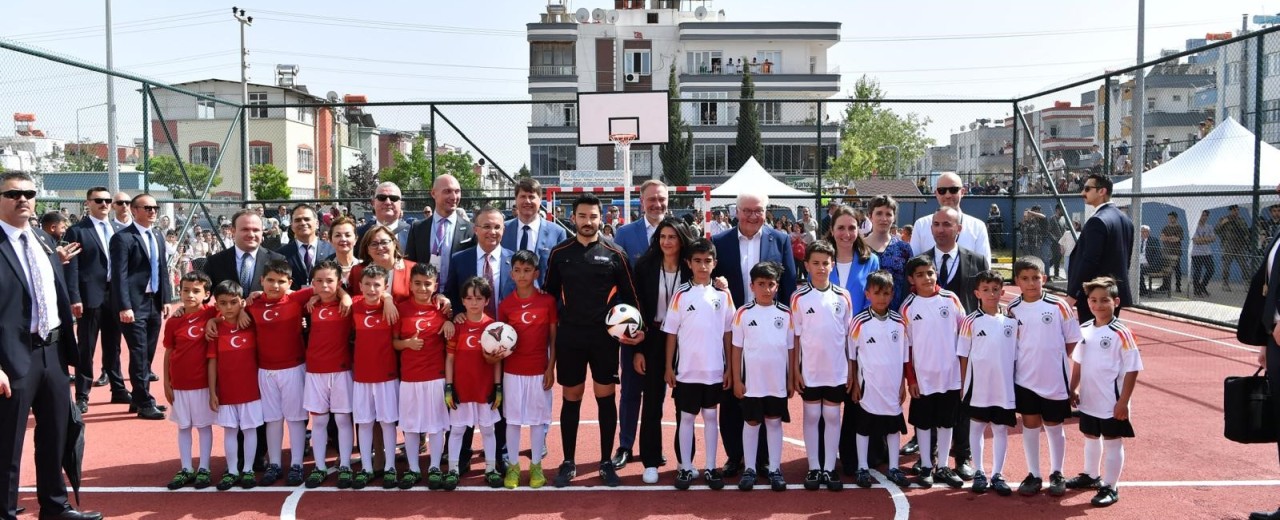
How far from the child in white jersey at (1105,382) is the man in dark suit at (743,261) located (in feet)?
5.75

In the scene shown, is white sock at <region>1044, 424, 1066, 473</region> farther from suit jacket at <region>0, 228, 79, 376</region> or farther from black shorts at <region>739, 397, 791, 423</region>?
suit jacket at <region>0, 228, 79, 376</region>

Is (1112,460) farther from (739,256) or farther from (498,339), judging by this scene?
(498,339)

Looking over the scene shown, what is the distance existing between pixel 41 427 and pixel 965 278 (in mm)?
5585

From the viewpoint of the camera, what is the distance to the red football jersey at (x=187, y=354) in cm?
534

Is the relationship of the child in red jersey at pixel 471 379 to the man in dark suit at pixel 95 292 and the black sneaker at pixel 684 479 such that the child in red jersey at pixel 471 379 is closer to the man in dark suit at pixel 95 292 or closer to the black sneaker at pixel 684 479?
the black sneaker at pixel 684 479

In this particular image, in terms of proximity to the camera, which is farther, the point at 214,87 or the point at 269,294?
the point at 214,87

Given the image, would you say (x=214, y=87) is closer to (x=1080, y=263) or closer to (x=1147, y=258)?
(x=1147, y=258)

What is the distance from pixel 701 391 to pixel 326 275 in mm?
2394

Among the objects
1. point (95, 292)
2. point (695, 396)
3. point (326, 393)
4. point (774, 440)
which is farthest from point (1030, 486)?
point (95, 292)

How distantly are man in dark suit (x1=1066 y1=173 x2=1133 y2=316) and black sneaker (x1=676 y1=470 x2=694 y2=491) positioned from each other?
136 inches

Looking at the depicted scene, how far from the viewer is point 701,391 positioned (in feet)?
17.4

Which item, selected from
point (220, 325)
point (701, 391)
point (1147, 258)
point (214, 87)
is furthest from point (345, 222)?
point (214, 87)

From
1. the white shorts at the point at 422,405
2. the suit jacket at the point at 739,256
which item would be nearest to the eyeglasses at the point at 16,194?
the white shorts at the point at 422,405

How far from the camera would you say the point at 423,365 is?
528cm
